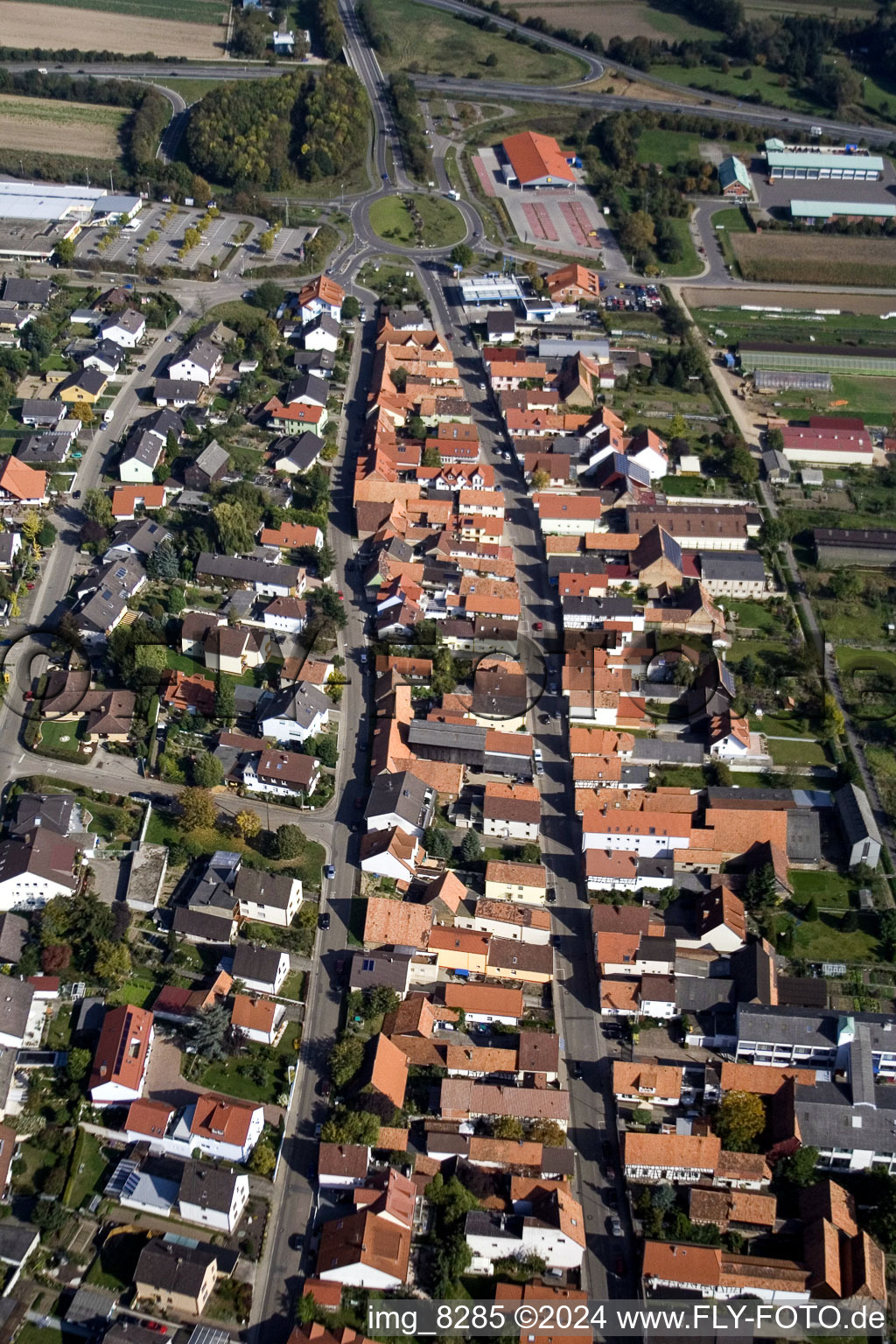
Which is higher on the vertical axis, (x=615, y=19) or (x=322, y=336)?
(x=615, y=19)

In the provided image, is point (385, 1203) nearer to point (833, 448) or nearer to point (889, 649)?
point (889, 649)

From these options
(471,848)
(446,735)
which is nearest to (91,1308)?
(471,848)

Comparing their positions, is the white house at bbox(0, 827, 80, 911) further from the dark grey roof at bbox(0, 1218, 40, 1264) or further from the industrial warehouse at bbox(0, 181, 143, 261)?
the industrial warehouse at bbox(0, 181, 143, 261)

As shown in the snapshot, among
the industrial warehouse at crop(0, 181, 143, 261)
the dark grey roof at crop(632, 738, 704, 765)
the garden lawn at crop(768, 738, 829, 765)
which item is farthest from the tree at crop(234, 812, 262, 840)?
the industrial warehouse at crop(0, 181, 143, 261)

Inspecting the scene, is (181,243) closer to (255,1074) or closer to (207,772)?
(207,772)

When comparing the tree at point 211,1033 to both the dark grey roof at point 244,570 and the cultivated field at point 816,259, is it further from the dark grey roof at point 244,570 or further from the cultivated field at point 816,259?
the cultivated field at point 816,259

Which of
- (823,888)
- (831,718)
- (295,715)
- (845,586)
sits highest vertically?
(845,586)
